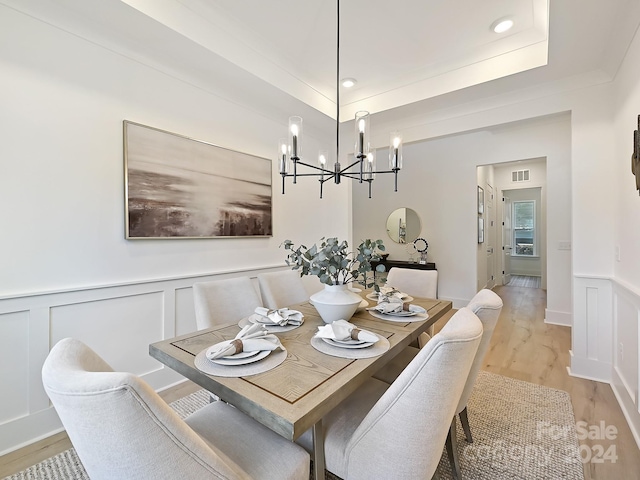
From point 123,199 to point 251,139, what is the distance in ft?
4.43

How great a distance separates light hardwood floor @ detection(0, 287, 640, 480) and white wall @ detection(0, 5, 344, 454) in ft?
0.55

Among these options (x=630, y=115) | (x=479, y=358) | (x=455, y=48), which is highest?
(x=455, y=48)

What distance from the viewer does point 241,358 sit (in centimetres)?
118

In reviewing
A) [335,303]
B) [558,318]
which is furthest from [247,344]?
[558,318]

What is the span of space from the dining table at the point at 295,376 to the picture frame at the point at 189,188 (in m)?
1.14

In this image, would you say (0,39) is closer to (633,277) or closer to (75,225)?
(75,225)

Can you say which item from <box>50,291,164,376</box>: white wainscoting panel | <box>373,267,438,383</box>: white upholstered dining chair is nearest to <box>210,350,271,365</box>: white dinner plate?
<box>50,291,164,376</box>: white wainscoting panel

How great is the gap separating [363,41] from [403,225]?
368 centimetres

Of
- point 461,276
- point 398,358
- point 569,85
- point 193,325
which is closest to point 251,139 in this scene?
point 193,325

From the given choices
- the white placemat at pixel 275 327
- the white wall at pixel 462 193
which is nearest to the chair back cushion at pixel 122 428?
the white placemat at pixel 275 327

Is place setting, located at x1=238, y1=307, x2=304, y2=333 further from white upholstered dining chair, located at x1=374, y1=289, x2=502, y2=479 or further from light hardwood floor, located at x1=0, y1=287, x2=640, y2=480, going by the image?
light hardwood floor, located at x1=0, y1=287, x2=640, y2=480

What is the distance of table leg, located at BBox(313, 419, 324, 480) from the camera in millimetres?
1052

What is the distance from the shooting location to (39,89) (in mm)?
1771

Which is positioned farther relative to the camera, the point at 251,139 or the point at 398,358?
the point at 251,139
